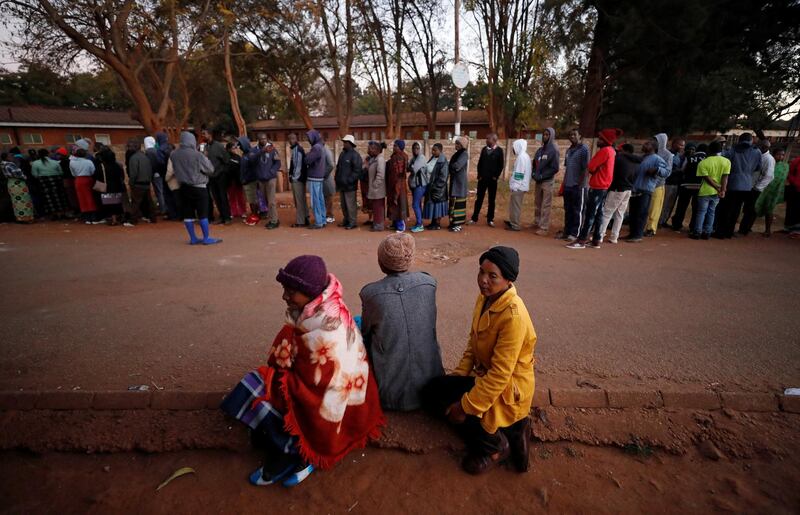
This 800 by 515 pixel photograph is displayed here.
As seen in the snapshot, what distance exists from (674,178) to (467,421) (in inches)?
314

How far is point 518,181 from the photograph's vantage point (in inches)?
313

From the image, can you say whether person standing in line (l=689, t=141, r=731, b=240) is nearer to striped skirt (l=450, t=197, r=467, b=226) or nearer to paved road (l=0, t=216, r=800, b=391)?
paved road (l=0, t=216, r=800, b=391)

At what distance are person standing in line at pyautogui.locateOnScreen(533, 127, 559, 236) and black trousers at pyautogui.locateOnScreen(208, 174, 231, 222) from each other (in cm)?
679

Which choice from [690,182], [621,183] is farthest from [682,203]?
[621,183]

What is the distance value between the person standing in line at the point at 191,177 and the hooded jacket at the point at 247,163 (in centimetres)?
156

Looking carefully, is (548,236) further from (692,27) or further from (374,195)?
(692,27)

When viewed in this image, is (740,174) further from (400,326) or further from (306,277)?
(306,277)

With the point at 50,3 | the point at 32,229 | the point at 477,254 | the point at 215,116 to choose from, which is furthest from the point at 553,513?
the point at 215,116

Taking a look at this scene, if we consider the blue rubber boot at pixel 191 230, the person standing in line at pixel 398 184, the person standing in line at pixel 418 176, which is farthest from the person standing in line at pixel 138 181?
the person standing in line at pixel 418 176

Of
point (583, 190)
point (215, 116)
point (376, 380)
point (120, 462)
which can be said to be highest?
point (215, 116)

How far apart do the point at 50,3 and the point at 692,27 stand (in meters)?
19.5

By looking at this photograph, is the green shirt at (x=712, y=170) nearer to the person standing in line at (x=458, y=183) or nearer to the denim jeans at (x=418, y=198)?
the person standing in line at (x=458, y=183)

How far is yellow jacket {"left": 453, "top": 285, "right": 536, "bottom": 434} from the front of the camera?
2232 millimetres

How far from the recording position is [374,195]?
8.32 m
